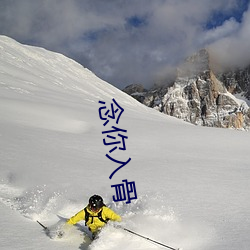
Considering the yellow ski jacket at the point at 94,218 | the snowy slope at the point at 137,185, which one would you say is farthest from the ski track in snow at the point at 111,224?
the yellow ski jacket at the point at 94,218

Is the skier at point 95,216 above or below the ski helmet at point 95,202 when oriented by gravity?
below

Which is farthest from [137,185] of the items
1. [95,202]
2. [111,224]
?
[95,202]

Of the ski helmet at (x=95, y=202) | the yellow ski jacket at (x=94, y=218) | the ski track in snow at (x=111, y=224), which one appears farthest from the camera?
the yellow ski jacket at (x=94, y=218)

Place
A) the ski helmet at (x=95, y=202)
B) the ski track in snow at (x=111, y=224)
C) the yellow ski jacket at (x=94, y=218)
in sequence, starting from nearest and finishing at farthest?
the ski track in snow at (x=111, y=224), the ski helmet at (x=95, y=202), the yellow ski jacket at (x=94, y=218)

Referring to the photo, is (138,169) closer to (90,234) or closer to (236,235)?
(90,234)

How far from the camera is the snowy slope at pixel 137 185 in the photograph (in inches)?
226

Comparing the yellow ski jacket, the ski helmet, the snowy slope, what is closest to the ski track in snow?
the snowy slope

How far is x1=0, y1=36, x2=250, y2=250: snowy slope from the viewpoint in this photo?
18.8ft

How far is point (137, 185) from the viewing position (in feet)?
28.2

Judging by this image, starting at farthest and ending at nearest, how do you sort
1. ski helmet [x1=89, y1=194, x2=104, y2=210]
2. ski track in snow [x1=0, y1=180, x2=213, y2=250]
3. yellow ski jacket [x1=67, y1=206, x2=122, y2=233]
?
yellow ski jacket [x1=67, y1=206, x2=122, y2=233]
ski helmet [x1=89, y1=194, x2=104, y2=210]
ski track in snow [x1=0, y1=180, x2=213, y2=250]

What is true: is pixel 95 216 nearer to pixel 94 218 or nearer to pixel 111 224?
pixel 94 218

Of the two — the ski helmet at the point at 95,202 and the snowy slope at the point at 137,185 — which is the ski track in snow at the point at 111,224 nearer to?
the snowy slope at the point at 137,185

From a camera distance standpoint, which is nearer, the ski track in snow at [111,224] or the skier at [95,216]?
the ski track in snow at [111,224]

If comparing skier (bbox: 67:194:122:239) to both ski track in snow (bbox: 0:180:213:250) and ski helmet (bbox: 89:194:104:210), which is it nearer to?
ski helmet (bbox: 89:194:104:210)
